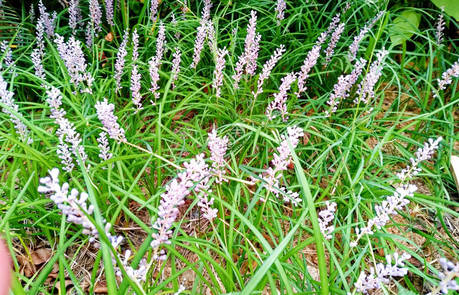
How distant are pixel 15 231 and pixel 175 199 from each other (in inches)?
58.2

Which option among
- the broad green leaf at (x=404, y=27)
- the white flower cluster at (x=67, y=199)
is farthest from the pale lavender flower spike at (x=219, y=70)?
the broad green leaf at (x=404, y=27)

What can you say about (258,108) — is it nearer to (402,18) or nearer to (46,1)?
(402,18)

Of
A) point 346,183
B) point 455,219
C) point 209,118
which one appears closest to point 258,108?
point 209,118

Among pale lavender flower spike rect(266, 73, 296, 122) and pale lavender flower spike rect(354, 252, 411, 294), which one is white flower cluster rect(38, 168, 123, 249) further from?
pale lavender flower spike rect(266, 73, 296, 122)

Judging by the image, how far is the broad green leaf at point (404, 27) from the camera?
317 centimetres

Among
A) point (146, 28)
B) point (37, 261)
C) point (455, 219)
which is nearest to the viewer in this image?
point (37, 261)

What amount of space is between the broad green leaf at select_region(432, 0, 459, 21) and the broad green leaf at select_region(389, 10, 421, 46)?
0.86 ft

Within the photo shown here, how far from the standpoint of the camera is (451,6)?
10.2 ft

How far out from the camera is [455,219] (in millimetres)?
2410

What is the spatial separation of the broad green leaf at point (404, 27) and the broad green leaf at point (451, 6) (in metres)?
0.26

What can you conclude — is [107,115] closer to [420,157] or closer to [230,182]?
[230,182]

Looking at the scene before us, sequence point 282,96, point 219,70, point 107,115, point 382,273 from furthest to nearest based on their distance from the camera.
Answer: point 219,70, point 282,96, point 107,115, point 382,273

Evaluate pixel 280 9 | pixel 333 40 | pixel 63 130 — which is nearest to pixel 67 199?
pixel 63 130

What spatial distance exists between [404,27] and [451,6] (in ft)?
1.29
